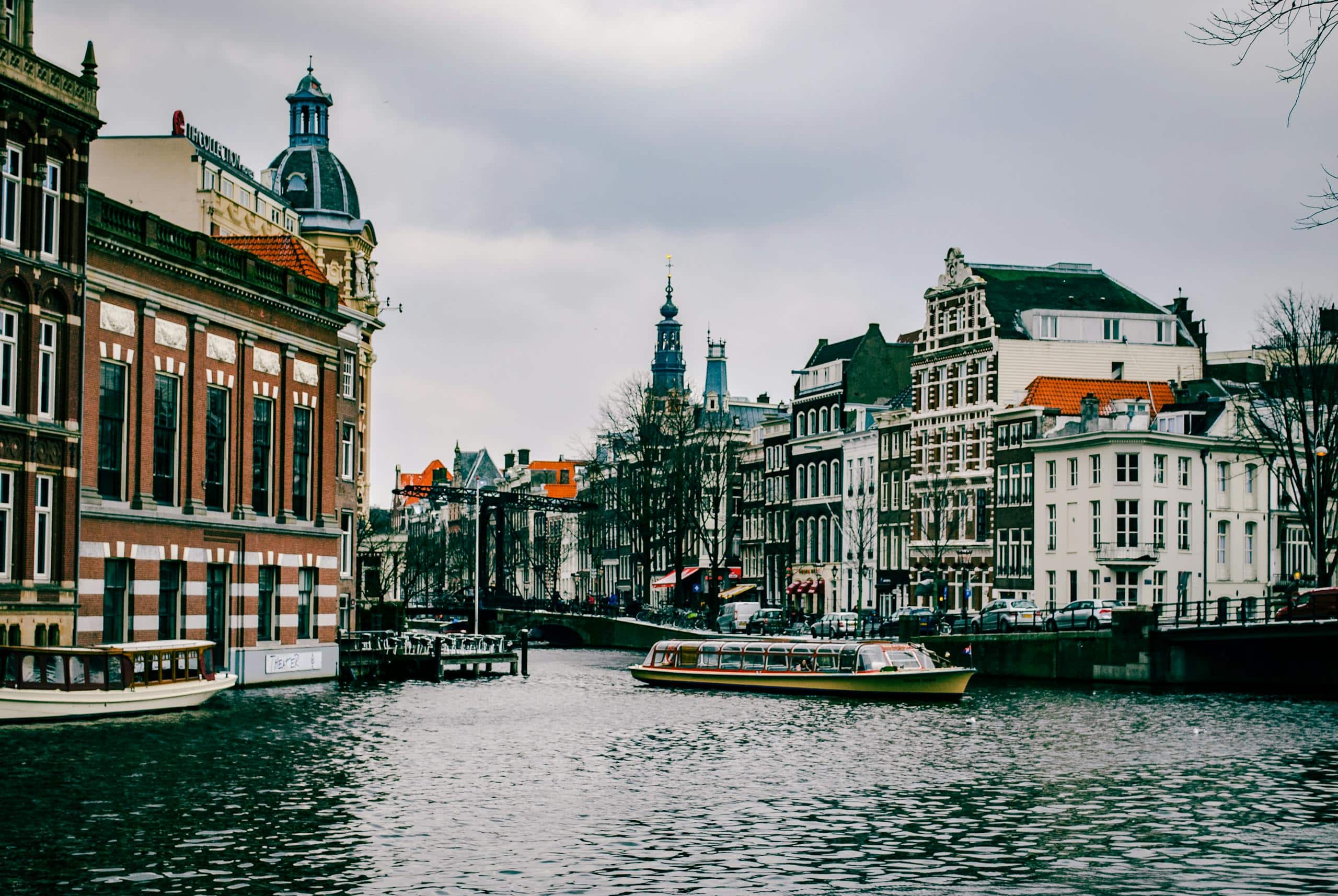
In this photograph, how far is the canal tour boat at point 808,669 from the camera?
6719 centimetres

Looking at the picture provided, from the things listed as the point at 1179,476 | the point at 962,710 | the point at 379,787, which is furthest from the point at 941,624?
the point at 379,787

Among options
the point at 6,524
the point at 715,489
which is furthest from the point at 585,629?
the point at 6,524

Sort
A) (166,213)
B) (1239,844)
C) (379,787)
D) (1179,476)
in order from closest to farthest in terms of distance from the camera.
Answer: (1239,844)
(379,787)
(166,213)
(1179,476)

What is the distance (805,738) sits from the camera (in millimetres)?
50156

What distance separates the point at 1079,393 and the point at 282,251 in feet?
165

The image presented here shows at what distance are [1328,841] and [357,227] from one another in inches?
3155

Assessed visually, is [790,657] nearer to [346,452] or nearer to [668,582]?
[346,452]

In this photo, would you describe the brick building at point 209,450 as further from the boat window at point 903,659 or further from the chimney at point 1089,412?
the chimney at point 1089,412

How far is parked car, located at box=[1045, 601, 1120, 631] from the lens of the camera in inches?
3132

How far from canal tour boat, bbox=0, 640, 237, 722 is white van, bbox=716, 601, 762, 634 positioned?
52.3 m

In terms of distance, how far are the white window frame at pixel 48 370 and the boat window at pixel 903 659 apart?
32.1 metres

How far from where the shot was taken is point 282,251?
7488 cm

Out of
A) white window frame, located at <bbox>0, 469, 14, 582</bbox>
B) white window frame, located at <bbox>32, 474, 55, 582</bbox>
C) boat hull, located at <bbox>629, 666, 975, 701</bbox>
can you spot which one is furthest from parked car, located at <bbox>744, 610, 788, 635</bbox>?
white window frame, located at <bbox>0, 469, 14, 582</bbox>

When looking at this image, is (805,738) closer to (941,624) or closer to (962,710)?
(962,710)
